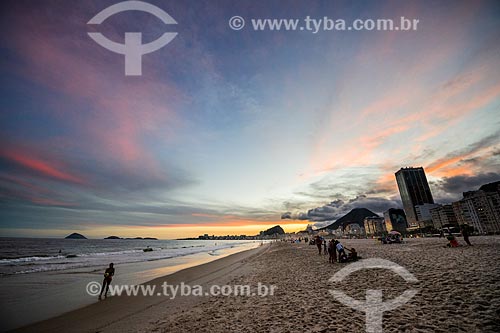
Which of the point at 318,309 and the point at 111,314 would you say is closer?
the point at 318,309

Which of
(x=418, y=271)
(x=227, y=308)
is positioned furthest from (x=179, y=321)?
(x=418, y=271)

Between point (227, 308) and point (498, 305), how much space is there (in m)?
9.75

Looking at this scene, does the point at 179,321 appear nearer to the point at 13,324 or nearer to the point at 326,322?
the point at 326,322

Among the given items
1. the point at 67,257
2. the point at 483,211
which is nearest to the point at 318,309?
the point at 67,257

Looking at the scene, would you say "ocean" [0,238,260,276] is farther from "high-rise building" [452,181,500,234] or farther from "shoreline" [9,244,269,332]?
"high-rise building" [452,181,500,234]
